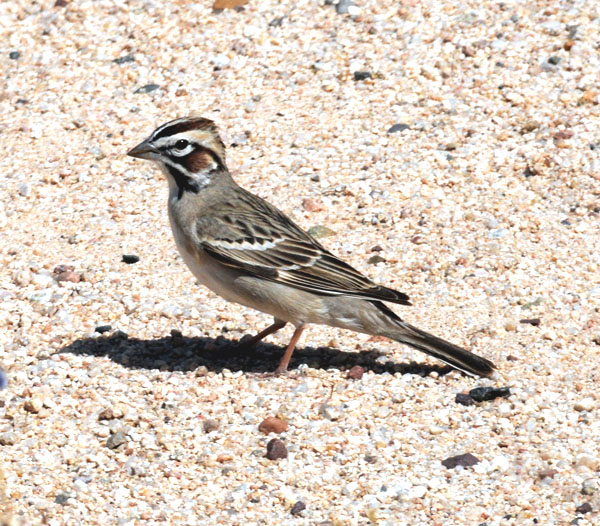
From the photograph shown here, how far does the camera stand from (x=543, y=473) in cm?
644

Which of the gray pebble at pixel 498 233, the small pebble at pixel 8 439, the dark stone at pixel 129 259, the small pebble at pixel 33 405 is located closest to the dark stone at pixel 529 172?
the gray pebble at pixel 498 233

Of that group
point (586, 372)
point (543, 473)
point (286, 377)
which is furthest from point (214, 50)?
point (543, 473)

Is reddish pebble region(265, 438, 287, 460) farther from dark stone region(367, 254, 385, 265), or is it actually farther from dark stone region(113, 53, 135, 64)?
dark stone region(113, 53, 135, 64)

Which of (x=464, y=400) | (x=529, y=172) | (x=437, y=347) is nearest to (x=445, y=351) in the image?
(x=437, y=347)

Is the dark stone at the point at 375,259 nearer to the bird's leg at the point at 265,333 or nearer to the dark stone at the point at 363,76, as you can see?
the bird's leg at the point at 265,333

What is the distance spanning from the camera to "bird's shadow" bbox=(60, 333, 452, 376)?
7695 mm

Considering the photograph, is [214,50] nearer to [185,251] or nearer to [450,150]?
[450,150]

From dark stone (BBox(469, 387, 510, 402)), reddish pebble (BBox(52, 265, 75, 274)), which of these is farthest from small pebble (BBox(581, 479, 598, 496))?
reddish pebble (BBox(52, 265, 75, 274))

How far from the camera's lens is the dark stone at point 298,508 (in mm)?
6250

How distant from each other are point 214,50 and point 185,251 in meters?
4.04

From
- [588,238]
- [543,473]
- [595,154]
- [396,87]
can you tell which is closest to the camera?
[543,473]

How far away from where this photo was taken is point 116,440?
6816 millimetres

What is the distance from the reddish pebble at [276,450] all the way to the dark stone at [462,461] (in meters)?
0.92

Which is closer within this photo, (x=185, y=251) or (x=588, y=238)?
(x=185, y=251)
